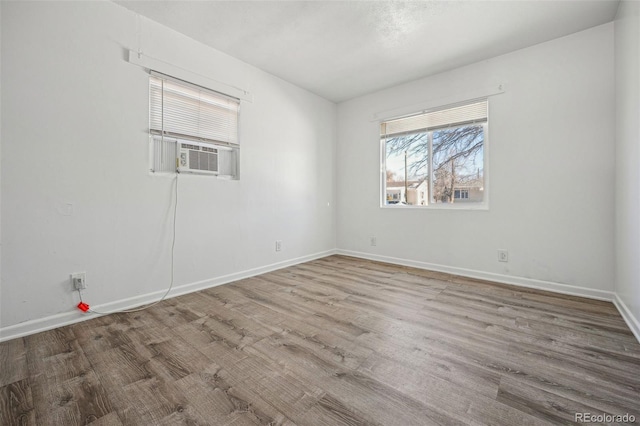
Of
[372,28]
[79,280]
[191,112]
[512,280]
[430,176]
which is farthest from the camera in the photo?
[430,176]

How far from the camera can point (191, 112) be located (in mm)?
2889

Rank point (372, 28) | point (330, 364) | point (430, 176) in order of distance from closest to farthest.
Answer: point (330, 364)
point (372, 28)
point (430, 176)

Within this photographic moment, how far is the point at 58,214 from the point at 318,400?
2.37 metres

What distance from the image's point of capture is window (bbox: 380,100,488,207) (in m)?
3.42

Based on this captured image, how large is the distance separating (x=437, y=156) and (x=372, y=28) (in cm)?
188

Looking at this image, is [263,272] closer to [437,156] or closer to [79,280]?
[79,280]

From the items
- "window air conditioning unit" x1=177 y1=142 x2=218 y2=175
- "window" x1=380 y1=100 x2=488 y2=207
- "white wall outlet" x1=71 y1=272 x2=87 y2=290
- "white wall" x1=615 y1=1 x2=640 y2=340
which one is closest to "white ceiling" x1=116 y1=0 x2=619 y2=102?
"white wall" x1=615 y1=1 x2=640 y2=340

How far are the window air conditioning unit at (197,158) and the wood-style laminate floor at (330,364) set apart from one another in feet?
4.54

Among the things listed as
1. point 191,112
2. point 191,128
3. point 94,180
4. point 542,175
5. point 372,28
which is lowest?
point 94,180

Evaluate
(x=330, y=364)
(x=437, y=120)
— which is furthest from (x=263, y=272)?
(x=437, y=120)

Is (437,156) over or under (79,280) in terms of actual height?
over

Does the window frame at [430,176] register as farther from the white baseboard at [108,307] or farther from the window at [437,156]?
the white baseboard at [108,307]

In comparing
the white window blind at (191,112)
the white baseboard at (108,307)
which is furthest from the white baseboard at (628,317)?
the white window blind at (191,112)

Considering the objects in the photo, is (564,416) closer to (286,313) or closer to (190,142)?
(286,313)
